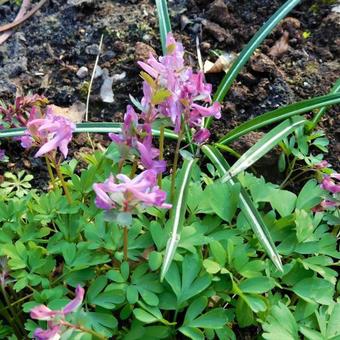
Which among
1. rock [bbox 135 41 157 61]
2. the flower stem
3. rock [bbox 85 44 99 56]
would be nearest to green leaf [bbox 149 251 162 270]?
the flower stem

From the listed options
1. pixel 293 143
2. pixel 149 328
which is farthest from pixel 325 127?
pixel 149 328

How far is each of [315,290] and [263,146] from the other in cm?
53

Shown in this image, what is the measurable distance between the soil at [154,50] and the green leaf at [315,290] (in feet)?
2.88

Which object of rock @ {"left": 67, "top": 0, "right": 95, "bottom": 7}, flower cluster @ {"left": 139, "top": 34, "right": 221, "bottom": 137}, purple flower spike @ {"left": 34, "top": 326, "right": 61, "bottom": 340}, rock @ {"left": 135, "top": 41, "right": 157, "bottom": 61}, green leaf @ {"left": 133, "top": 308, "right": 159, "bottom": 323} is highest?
flower cluster @ {"left": 139, "top": 34, "right": 221, "bottom": 137}

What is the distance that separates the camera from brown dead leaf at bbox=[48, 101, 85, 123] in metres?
2.57

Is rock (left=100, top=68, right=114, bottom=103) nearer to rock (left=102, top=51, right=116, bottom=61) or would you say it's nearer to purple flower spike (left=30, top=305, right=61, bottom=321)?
rock (left=102, top=51, right=116, bottom=61)

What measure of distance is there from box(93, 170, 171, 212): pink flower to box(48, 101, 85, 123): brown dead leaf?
4.16 feet

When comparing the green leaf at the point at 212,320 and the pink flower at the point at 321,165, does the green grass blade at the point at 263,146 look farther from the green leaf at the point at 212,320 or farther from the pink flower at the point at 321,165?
the green leaf at the point at 212,320

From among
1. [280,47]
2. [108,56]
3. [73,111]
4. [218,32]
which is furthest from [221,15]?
[73,111]

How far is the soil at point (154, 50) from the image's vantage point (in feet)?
8.18

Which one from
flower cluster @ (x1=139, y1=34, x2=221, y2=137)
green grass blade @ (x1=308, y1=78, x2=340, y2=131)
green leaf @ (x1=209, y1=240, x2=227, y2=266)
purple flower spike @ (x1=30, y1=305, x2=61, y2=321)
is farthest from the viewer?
green grass blade @ (x1=308, y1=78, x2=340, y2=131)

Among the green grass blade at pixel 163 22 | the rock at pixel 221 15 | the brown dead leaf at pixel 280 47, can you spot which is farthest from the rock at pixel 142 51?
the brown dead leaf at pixel 280 47

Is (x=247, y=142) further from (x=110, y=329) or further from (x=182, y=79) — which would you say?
(x=110, y=329)

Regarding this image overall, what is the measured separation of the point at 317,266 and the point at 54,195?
2.75 ft
